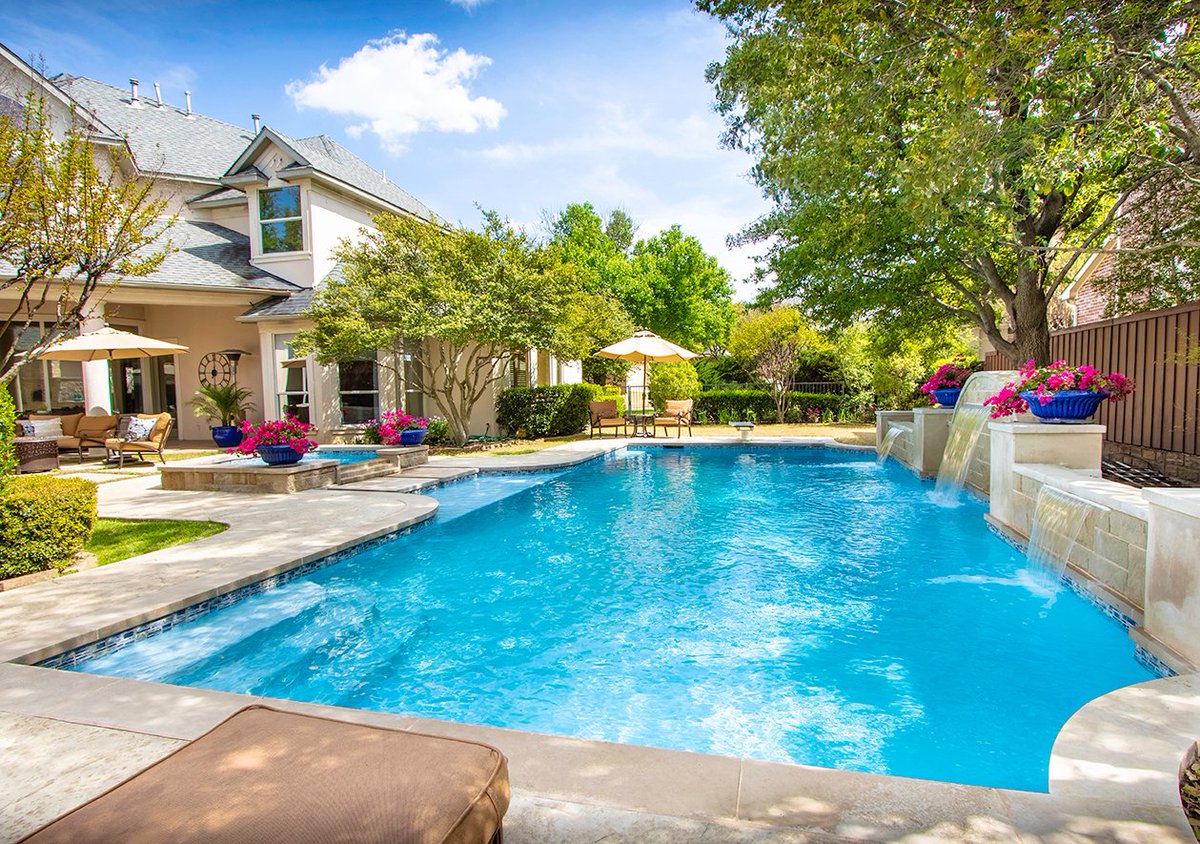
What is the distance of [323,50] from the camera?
8242 mm

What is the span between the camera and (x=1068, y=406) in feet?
19.1

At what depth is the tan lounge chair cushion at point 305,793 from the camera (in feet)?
4.27

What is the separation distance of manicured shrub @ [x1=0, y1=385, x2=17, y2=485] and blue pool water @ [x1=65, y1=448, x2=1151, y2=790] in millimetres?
2366

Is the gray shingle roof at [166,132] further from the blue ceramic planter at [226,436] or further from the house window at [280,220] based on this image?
the blue ceramic planter at [226,436]

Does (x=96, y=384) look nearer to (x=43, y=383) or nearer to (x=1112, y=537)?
(x=43, y=383)

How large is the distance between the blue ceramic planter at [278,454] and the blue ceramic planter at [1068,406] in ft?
31.4

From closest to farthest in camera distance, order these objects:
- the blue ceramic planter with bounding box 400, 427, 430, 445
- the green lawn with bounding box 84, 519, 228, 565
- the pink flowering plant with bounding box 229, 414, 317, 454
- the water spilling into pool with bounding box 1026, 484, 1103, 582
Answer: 1. the water spilling into pool with bounding box 1026, 484, 1103, 582
2. the green lawn with bounding box 84, 519, 228, 565
3. the pink flowering plant with bounding box 229, 414, 317, 454
4. the blue ceramic planter with bounding box 400, 427, 430, 445

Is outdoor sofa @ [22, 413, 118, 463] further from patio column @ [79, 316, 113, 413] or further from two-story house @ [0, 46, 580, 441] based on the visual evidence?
two-story house @ [0, 46, 580, 441]

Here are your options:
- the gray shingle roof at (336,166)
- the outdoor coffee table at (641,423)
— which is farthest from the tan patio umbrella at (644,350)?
the gray shingle roof at (336,166)

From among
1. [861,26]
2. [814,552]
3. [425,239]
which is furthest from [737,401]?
[861,26]

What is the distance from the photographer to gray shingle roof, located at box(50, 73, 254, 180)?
16.3m

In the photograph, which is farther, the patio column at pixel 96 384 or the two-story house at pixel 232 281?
the two-story house at pixel 232 281

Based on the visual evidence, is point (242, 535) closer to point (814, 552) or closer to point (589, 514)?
point (589, 514)

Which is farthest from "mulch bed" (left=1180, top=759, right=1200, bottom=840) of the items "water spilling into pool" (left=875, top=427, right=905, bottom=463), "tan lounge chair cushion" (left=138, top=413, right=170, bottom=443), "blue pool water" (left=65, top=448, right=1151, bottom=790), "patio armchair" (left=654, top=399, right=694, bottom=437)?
"tan lounge chair cushion" (left=138, top=413, right=170, bottom=443)
